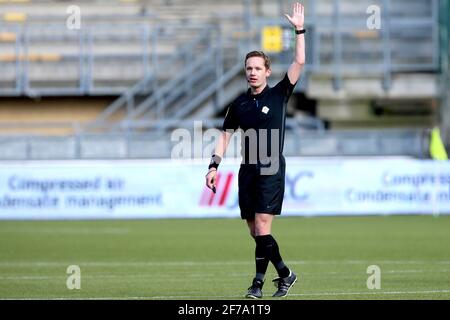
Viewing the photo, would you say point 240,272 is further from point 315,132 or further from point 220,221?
point 315,132

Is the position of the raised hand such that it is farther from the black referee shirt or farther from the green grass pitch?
the green grass pitch

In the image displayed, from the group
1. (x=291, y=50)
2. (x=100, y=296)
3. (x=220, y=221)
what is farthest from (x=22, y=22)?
(x=100, y=296)

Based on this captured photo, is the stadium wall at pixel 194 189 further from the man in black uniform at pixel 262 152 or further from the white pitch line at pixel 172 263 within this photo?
the man in black uniform at pixel 262 152

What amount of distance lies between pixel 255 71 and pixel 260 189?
40.3 inches

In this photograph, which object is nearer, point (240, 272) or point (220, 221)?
point (240, 272)

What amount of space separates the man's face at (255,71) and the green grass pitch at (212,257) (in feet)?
6.35

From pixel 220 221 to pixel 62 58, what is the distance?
9.02 meters

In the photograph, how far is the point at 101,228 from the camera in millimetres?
23031

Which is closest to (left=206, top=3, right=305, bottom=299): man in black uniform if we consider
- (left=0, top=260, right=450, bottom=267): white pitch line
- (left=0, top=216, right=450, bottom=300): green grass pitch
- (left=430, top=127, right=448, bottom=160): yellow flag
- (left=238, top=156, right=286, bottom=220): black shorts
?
(left=238, top=156, right=286, bottom=220): black shorts

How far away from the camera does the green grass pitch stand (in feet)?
39.5

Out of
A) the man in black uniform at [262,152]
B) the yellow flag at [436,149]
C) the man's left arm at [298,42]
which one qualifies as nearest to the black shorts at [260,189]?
the man in black uniform at [262,152]

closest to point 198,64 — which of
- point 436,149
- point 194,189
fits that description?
point 194,189

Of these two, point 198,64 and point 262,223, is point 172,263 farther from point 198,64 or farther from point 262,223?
point 198,64

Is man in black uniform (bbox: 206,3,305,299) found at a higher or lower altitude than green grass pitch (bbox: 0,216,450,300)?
higher
